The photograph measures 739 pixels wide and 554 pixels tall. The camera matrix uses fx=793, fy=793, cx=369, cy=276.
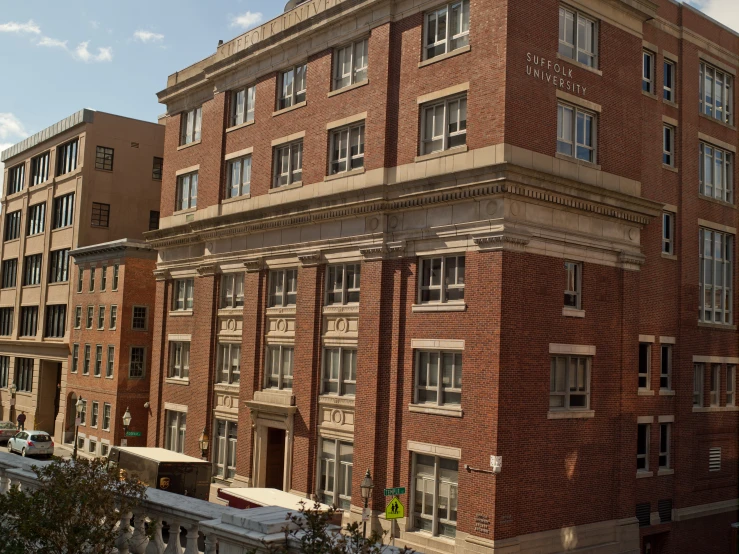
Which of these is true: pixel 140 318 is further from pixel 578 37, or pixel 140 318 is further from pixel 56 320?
pixel 578 37

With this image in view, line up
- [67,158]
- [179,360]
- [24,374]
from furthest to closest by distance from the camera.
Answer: [24,374] < [67,158] < [179,360]

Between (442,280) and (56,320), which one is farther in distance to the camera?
(56,320)

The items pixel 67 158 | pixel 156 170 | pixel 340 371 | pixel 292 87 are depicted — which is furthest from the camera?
pixel 156 170

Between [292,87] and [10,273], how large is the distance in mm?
46782

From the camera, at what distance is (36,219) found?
228ft

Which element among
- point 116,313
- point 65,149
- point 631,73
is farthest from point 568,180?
point 65,149

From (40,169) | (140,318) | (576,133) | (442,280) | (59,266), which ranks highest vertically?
(40,169)

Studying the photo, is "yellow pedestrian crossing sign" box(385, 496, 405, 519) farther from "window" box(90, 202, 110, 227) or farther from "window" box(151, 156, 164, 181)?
"window" box(151, 156, 164, 181)

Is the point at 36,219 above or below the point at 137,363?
above

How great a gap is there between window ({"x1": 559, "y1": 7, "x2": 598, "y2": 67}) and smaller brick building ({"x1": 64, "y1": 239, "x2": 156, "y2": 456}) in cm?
3232

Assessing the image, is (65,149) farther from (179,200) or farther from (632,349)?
(632,349)

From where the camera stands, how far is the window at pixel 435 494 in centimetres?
2844

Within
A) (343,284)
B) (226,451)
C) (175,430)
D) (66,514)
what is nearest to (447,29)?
(343,284)

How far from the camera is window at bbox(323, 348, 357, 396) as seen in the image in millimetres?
33469
